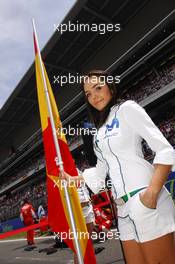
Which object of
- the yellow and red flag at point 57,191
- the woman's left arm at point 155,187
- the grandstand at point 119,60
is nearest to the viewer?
the woman's left arm at point 155,187

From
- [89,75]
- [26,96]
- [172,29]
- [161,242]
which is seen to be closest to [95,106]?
[89,75]

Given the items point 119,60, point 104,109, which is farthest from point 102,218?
point 119,60

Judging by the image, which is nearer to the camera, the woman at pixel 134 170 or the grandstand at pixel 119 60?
the woman at pixel 134 170

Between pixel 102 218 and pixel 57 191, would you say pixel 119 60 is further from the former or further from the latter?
pixel 57 191

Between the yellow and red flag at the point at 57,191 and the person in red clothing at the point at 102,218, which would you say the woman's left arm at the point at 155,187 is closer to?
the yellow and red flag at the point at 57,191

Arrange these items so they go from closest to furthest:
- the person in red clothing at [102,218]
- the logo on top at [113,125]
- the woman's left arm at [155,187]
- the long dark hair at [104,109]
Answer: the woman's left arm at [155,187] → the logo on top at [113,125] → the long dark hair at [104,109] → the person in red clothing at [102,218]

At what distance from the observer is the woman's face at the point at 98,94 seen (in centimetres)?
175

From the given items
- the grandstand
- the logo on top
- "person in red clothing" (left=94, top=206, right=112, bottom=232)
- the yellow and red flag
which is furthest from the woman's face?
the grandstand

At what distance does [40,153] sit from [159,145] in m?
31.1

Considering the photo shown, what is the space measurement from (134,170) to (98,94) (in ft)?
1.63

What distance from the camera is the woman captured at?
1.34 m

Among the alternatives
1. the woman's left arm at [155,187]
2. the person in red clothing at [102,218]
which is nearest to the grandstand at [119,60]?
the person in red clothing at [102,218]

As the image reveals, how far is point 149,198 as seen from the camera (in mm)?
1302

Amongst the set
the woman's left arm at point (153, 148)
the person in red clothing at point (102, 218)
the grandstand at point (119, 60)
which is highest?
the grandstand at point (119, 60)
